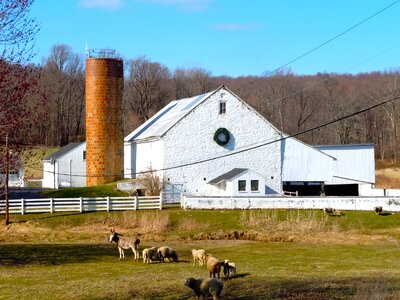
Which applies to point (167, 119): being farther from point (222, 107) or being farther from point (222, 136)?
point (222, 136)

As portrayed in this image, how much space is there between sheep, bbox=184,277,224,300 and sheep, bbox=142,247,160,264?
954cm

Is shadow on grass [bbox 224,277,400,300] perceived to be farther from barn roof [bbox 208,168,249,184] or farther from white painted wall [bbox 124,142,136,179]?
white painted wall [bbox 124,142,136,179]

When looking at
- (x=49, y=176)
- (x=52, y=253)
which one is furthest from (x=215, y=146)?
(x=49, y=176)

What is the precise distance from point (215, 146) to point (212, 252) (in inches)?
931

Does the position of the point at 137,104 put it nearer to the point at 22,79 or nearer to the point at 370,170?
the point at 370,170

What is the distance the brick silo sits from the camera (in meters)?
58.2

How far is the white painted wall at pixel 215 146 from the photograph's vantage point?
52.8 metres

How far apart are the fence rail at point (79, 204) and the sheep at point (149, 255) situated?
58.0 feet

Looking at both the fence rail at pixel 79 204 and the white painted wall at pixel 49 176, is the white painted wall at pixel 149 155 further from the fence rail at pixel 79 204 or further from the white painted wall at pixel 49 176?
the white painted wall at pixel 49 176

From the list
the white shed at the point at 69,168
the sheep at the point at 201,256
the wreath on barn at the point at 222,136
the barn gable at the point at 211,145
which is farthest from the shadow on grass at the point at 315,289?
the white shed at the point at 69,168

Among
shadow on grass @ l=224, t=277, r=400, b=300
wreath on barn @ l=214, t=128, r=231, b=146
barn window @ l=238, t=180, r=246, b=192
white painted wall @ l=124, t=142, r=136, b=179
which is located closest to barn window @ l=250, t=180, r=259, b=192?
barn window @ l=238, t=180, r=246, b=192

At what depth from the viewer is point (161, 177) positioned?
52.1m

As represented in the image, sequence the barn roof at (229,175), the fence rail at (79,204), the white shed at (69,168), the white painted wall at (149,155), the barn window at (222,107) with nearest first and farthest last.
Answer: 1. the fence rail at (79,204)
2. the barn roof at (229,175)
3. the white painted wall at (149,155)
4. the barn window at (222,107)
5. the white shed at (69,168)

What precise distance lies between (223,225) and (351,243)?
8.29m
